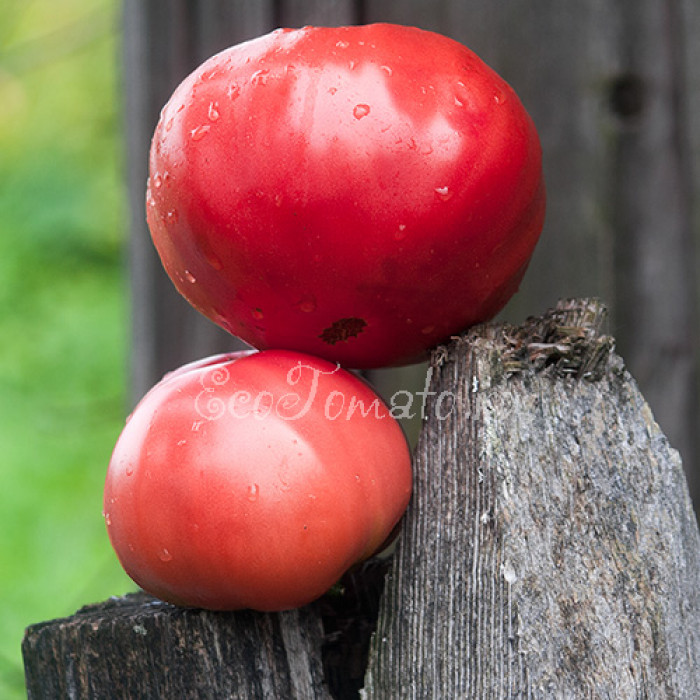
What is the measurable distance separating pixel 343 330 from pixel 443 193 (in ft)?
0.61

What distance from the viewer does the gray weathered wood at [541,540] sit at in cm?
82

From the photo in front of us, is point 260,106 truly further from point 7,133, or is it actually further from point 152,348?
point 7,133

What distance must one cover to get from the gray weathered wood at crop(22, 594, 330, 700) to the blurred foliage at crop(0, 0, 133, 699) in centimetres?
243

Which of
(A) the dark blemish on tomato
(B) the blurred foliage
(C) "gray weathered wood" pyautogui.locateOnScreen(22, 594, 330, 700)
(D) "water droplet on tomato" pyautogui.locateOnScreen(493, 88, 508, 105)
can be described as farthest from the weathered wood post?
(B) the blurred foliage

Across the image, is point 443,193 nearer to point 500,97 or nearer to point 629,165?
point 500,97

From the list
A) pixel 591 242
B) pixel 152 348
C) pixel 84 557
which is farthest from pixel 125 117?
pixel 84 557

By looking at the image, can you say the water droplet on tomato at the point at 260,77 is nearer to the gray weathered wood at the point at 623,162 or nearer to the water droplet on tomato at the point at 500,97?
the water droplet on tomato at the point at 500,97

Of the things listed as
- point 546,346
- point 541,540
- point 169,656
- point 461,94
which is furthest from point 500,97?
point 169,656

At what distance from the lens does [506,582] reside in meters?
0.81

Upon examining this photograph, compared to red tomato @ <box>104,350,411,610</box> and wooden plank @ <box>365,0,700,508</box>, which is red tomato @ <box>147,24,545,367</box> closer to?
red tomato @ <box>104,350,411,610</box>

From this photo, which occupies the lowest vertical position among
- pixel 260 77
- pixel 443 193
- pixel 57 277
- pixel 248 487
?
pixel 57 277

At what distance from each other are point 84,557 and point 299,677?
2692mm

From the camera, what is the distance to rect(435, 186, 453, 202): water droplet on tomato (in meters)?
0.84

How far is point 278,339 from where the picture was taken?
940 millimetres
